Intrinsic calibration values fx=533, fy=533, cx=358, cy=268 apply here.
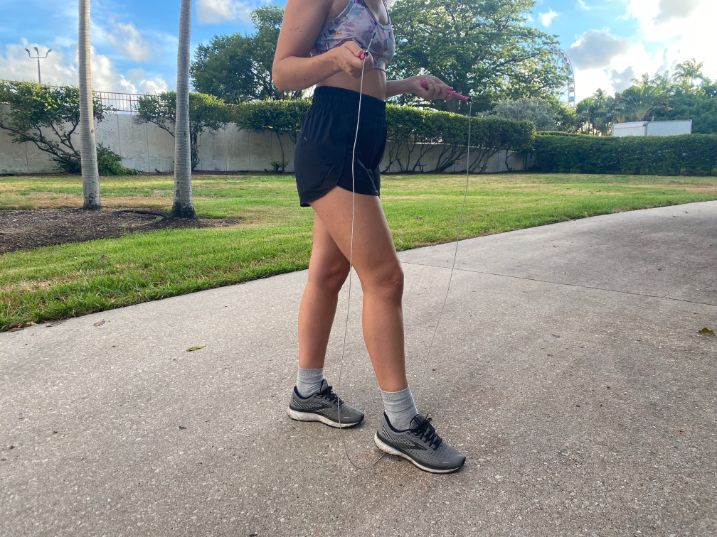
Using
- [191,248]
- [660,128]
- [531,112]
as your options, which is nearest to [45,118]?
[191,248]

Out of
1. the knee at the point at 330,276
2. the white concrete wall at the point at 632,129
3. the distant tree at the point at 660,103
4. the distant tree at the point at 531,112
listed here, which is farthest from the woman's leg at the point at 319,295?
the distant tree at the point at 660,103

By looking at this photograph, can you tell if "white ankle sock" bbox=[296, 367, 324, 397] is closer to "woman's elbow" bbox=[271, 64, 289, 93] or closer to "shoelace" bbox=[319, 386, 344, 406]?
"shoelace" bbox=[319, 386, 344, 406]

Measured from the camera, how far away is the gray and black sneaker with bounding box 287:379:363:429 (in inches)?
82.8

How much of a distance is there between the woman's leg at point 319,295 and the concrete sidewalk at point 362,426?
0.99 ft

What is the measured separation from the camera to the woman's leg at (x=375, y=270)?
1801 millimetres

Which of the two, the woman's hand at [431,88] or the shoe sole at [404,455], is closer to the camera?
the shoe sole at [404,455]

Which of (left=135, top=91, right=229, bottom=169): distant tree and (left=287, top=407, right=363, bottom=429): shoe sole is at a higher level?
(left=135, top=91, right=229, bottom=169): distant tree

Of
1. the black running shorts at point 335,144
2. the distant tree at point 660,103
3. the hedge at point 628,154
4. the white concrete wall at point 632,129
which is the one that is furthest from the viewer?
the distant tree at point 660,103

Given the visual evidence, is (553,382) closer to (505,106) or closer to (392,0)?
(392,0)

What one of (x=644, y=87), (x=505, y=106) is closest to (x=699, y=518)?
(x=505, y=106)

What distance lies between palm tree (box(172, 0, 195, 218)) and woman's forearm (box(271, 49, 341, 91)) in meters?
6.40

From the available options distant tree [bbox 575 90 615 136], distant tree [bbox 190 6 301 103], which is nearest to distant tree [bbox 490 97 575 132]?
distant tree [bbox 190 6 301 103]

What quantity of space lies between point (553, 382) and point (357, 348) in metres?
1.03

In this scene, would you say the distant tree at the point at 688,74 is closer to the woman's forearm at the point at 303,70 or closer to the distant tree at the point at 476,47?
the distant tree at the point at 476,47
